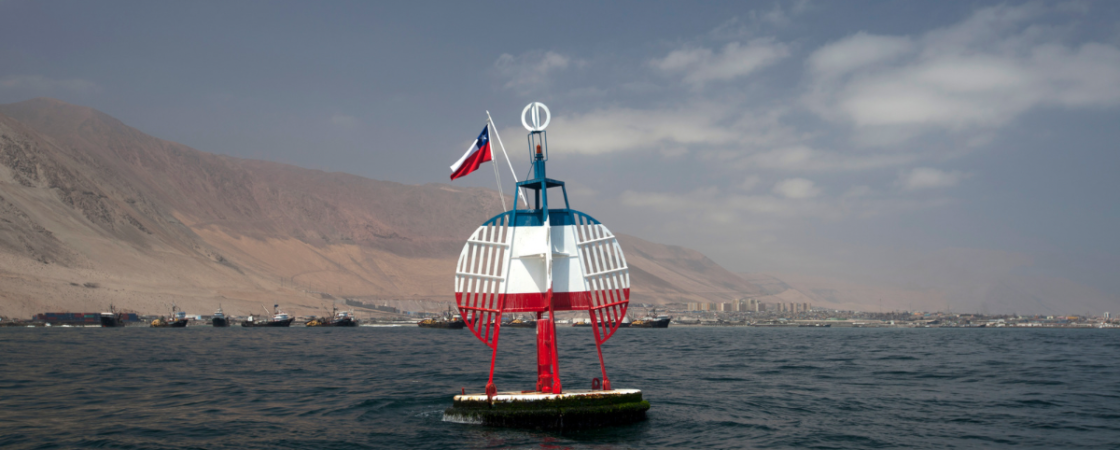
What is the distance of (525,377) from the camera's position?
104 ft

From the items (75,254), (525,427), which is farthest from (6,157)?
(525,427)

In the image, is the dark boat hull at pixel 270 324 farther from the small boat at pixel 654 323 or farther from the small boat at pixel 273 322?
the small boat at pixel 654 323

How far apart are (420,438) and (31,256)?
147789 millimetres

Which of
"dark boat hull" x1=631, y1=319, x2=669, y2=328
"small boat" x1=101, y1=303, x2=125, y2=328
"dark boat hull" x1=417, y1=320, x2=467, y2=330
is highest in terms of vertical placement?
"small boat" x1=101, y1=303, x2=125, y2=328

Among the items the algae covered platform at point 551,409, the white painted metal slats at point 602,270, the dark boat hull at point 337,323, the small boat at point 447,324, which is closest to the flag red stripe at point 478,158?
the white painted metal slats at point 602,270

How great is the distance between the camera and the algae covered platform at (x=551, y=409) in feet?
56.2

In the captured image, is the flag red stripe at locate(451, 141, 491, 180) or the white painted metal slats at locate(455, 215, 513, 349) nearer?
the white painted metal slats at locate(455, 215, 513, 349)

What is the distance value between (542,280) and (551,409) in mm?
3332

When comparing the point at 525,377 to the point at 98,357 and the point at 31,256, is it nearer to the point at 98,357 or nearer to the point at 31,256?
the point at 98,357

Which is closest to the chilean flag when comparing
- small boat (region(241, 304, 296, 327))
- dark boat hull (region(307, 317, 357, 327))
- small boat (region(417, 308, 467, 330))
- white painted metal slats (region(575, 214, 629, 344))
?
white painted metal slats (region(575, 214, 629, 344))

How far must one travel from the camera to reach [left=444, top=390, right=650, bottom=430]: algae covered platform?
1712 centimetres

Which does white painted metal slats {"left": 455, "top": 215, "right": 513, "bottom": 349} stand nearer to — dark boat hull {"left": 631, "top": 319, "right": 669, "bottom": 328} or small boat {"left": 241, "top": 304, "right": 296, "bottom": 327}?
small boat {"left": 241, "top": 304, "right": 296, "bottom": 327}

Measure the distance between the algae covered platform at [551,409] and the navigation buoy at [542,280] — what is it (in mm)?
35

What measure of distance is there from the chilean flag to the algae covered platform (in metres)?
6.22
